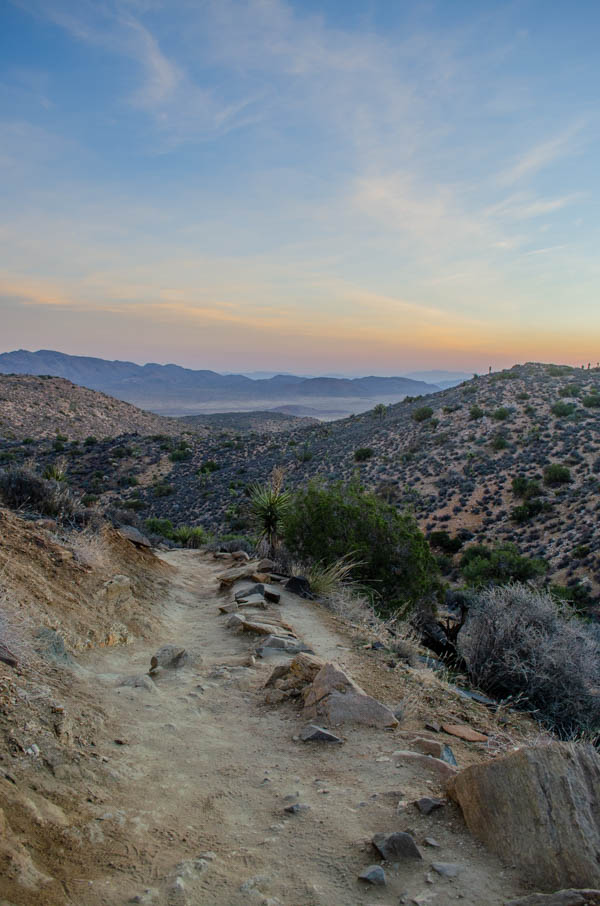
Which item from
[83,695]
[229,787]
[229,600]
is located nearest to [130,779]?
[229,787]

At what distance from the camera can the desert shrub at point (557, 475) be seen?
2933 cm

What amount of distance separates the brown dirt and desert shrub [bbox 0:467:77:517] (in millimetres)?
6501

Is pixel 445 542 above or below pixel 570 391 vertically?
below

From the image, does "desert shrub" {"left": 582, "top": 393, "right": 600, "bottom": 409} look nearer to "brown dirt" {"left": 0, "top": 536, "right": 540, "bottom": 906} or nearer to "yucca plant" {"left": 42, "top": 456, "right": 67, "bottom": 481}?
"yucca plant" {"left": 42, "top": 456, "right": 67, "bottom": 481}

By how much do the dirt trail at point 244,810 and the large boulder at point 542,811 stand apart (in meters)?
0.16

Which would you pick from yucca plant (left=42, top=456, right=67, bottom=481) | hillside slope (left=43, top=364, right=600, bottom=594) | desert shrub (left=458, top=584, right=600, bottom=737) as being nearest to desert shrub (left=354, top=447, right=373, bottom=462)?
hillside slope (left=43, top=364, right=600, bottom=594)

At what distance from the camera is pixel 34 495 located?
12359 millimetres

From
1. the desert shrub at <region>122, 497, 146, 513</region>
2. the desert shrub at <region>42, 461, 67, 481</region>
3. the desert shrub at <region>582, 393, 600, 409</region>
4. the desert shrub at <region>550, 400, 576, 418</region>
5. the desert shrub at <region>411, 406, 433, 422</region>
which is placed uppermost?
the desert shrub at <region>582, 393, 600, 409</region>

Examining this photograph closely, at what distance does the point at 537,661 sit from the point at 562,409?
33.7 meters

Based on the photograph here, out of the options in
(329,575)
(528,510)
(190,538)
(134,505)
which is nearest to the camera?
(329,575)

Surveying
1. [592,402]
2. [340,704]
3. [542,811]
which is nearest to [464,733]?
[340,704]

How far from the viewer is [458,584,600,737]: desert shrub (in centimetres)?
815

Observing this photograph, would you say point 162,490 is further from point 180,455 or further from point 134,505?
point 180,455

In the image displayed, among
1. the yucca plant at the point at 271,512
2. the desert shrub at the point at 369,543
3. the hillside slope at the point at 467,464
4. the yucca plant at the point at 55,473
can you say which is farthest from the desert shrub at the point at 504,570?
the yucca plant at the point at 55,473
